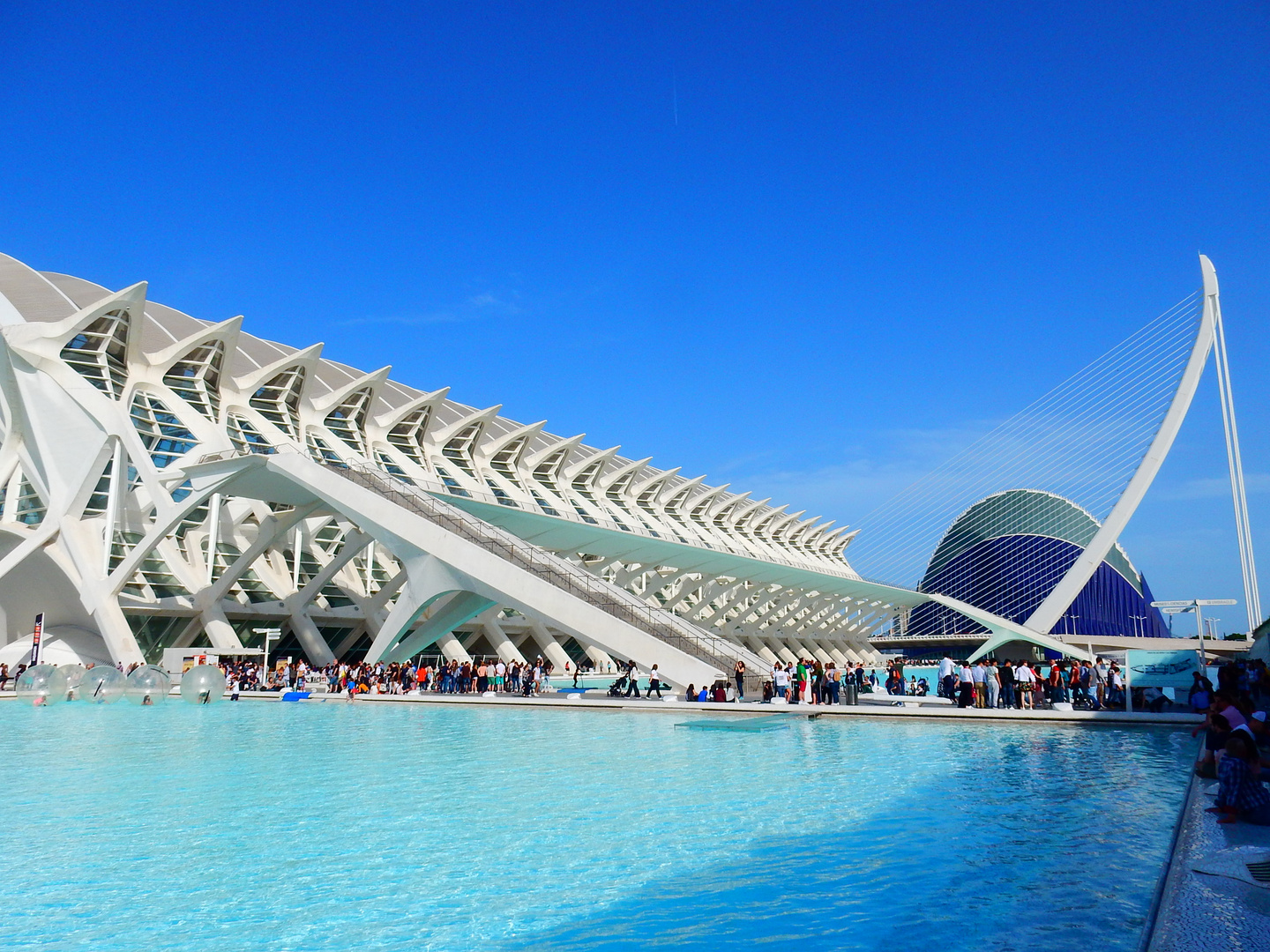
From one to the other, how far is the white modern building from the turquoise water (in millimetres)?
9419

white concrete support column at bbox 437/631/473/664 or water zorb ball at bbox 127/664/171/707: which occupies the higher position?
white concrete support column at bbox 437/631/473/664

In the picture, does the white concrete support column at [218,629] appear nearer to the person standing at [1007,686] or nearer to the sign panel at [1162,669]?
the person standing at [1007,686]

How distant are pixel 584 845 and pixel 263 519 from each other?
1119 inches

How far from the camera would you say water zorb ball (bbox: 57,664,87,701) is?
21.3 metres

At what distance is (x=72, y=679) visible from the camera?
21.5 meters

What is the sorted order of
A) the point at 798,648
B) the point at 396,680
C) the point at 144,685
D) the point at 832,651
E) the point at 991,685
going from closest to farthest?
the point at 991,685
the point at 144,685
the point at 396,680
the point at 798,648
the point at 832,651

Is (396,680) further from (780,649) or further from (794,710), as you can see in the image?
(780,649)

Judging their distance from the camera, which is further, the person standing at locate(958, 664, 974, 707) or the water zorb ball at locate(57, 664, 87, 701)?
the water zorb ball at locate(57, 664, 87, 701)

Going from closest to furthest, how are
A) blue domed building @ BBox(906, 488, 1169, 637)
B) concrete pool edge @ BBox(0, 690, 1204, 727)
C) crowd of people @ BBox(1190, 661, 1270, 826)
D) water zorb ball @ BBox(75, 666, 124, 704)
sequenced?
1. crowd of people @ BBox(1190, 661, 1270, 826)
2. concrete pool edge @ BBox(0, 690, 1204, 727)
3. water zorb ball @ BBox(75, 666, 124, 704)
4. blue domed building @ BBox(906, 488, 1169, 637)

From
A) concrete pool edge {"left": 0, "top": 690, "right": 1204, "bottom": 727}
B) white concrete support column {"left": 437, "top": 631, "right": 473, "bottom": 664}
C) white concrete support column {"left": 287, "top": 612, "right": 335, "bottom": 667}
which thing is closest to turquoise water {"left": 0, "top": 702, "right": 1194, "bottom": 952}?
concrete pool edge {"left": 0, "top": 690, "right": 1204, "bottom": 727}

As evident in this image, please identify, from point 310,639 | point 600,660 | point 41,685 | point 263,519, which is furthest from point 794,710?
point 600,660

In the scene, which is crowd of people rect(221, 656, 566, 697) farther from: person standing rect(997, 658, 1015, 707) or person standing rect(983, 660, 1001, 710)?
person standing rect(997, 658, 1015, 707)

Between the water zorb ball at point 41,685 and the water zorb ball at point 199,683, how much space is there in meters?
2.84

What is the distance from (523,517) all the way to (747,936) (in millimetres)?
24866
